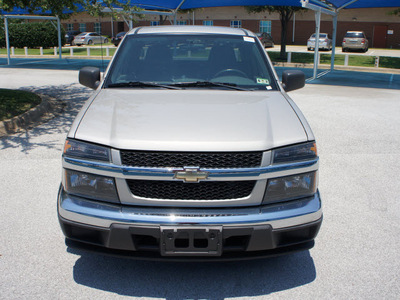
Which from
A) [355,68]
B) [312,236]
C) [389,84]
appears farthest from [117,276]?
[355,68]

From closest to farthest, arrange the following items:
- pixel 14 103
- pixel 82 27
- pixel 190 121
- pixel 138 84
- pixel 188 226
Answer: pixel 188 226 → pixel 190 121 → pixel 138 84 → pixel 14 103 → pixel 82 27

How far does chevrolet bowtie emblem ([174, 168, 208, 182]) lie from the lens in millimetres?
2881

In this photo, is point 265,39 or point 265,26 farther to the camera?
point 265,26

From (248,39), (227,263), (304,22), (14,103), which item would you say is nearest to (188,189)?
(227,263)

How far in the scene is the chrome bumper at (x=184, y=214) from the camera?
2854 millimetres

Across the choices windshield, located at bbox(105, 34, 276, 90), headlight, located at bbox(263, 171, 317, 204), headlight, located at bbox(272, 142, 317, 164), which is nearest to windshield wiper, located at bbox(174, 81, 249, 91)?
windshield, located at bbox(105, 34, 276, 90)

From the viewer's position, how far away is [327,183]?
5.53 meters

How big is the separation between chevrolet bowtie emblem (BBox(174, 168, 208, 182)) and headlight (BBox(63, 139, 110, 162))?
49cm

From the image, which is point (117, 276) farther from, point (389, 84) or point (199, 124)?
point (389, 84)

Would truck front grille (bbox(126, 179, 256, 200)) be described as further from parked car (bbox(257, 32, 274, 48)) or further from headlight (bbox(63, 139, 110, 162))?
parked car (bbox(257, 32, 274, 48))

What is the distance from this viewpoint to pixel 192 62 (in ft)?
14.6

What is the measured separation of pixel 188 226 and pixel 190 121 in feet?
→ 2.59

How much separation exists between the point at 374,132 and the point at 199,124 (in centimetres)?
611

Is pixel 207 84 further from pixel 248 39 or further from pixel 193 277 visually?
pixel 193 277
